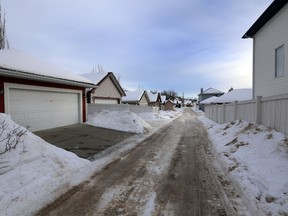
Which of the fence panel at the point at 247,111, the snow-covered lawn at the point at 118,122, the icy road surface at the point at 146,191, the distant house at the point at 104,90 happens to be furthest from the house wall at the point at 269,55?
the distant house at the point at 104,90

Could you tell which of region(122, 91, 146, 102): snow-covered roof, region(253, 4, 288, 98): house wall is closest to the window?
region(253, 4, 288, 98): house wall

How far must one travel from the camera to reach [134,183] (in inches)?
218

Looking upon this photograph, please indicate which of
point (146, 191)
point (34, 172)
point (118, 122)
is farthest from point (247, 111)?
point (34, 172)

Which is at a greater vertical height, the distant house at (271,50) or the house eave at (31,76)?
the distant house at (271,50)

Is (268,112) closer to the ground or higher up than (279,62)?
closer to the ground

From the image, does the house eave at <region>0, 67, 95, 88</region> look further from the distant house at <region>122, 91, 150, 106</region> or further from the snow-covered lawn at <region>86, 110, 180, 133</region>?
the distant house at <region>122, 91, 150, 106</region>

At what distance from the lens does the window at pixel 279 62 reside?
1147cm

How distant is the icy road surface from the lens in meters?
4.20

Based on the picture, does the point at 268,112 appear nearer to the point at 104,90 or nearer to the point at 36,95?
the point at 36,95

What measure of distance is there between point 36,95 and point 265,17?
13.0m

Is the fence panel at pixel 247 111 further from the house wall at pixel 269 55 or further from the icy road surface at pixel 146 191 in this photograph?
the icy road surface at pixel 146 191

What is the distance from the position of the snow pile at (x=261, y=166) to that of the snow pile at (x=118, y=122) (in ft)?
25.2

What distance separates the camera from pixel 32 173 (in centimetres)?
566

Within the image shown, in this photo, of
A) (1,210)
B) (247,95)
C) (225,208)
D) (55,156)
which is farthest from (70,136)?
(247,95)
